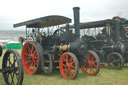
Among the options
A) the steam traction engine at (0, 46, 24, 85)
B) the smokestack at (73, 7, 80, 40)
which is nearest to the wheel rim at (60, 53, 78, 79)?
the smokestack at (73, 7, 80, 40)

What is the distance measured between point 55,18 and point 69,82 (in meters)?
2.72

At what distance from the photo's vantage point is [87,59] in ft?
22.3

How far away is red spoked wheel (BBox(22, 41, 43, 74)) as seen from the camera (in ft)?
20.9

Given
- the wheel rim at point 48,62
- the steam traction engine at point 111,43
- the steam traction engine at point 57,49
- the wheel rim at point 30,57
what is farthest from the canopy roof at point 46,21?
the steam traction engine at point 111,43

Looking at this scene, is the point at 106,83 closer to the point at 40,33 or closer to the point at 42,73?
the point at 42,73

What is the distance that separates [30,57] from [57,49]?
3.88 ft

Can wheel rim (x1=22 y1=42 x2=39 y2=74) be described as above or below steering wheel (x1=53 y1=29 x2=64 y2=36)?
below

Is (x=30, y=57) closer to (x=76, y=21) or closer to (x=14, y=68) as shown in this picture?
(x=76, y=21)

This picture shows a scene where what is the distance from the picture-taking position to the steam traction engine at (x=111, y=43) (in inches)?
325

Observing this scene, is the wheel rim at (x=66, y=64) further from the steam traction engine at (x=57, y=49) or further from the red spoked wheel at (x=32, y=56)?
the red spoked wheel at (x=32, y=56)

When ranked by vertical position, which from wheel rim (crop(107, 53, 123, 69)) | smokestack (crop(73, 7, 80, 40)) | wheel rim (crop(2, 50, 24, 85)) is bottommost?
wheel rim (crop(107, 53, 123, 69))

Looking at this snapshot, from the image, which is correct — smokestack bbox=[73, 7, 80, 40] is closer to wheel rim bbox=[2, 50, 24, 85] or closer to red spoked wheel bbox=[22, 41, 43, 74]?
red spoked wheel bbox=[22, 41, 43, 74]

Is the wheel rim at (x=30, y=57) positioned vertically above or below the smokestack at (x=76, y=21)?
below

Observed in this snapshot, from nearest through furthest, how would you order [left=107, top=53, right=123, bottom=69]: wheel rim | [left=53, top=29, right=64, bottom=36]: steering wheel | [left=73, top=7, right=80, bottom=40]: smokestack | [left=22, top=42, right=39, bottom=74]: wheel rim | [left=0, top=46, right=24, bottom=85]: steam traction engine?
1. [left=0, top=46, right=24, bottom=85]: steam traction engine
2. [left=73, top=7, right=80, bottom=40]: smokestack
3. [left=22, top=42, right=39, bottom=74]: wheel rim
4. [left=53, top=29, right=64, bottom=36]: steering wheel
5. [left=107, top=53, right=123, bottom=69]: wheel rim
